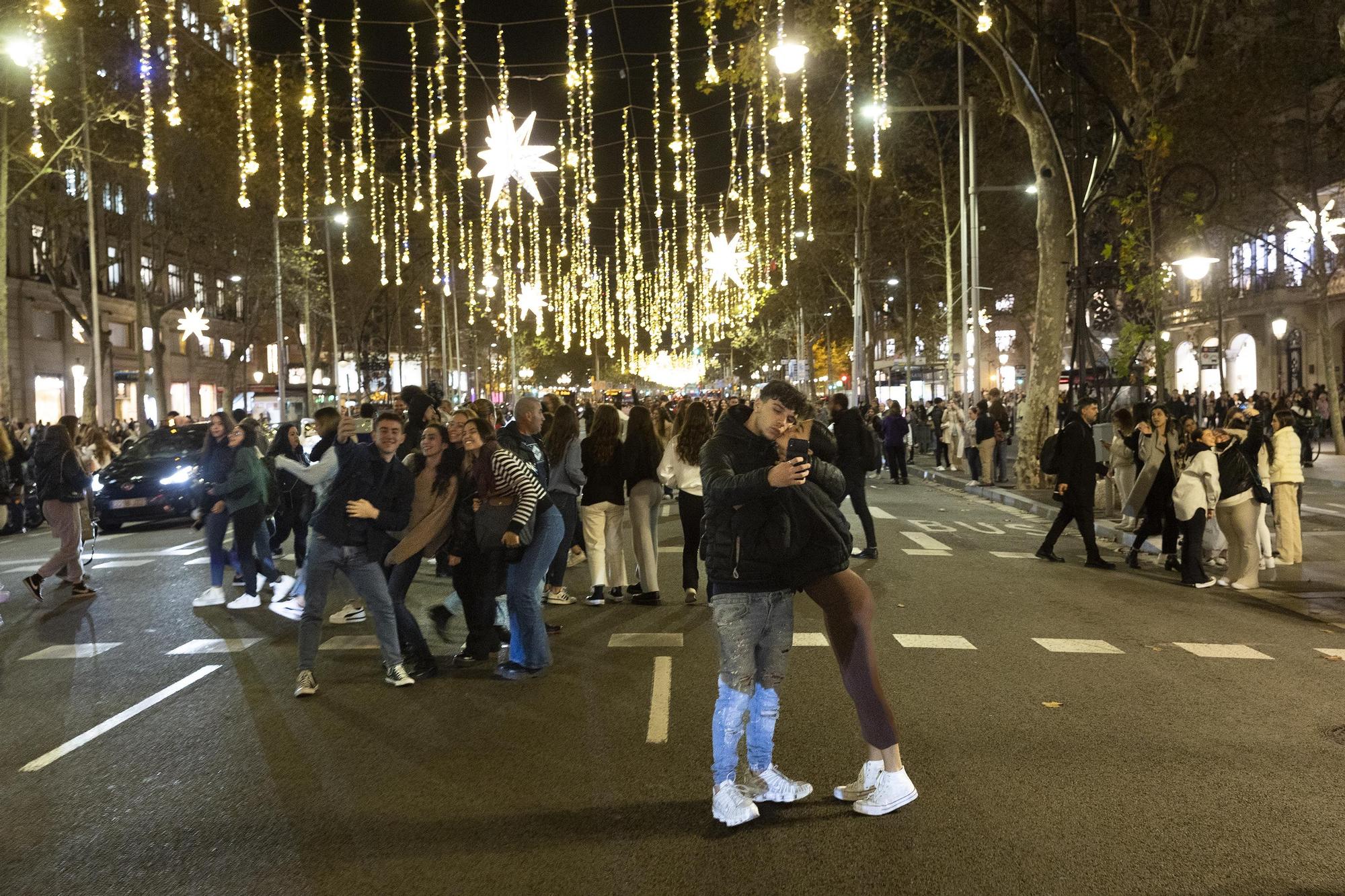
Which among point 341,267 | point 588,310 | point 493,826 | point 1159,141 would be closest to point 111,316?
point 341,267

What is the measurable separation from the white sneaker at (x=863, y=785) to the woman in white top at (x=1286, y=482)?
9.10 m

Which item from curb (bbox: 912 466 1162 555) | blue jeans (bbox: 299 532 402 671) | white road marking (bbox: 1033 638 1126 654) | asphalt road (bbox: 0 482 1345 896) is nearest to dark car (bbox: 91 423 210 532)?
asphalt road (bbox: 0 482 1345 896)

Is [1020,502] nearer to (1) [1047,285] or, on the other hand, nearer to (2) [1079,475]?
Result: (1) [1047,285]

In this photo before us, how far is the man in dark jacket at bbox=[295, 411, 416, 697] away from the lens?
735 cm

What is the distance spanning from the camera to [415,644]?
7883 mm

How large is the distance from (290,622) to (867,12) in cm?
1490

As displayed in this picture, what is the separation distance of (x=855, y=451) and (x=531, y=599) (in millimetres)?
6156

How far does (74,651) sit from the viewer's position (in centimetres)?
895

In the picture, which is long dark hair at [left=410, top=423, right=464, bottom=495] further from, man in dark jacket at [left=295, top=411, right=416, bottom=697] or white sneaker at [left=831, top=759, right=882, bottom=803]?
white sneaker at [left=831, top=759, right=882, bottom=803]

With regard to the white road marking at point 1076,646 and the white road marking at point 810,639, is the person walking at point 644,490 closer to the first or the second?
the white road marking at point 810,639

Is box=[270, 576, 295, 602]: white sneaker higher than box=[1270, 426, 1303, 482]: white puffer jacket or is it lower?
lower

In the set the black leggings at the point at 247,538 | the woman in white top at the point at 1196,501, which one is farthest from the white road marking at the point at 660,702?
the woman in white top at the point at 1196,501

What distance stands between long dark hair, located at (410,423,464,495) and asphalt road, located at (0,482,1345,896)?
1.26 m

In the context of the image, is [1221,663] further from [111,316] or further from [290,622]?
[111,316]
